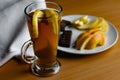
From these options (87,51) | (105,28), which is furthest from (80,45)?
(105,28)

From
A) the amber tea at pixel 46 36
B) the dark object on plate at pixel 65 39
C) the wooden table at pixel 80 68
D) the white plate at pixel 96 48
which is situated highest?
the amber tea at pixel 46 36

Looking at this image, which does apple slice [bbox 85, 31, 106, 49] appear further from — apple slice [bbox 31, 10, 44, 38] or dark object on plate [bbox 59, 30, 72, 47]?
apple slice [bbox 31, 10, 44, 38]

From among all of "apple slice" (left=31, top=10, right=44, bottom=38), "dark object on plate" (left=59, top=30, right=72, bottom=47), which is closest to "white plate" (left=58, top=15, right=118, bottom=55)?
"dark object on plate" (left=59, top=30, right=72, bottom=47)

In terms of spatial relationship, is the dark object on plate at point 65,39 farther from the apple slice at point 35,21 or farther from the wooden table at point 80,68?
the apple slice at point 35,21

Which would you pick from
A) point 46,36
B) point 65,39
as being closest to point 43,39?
point 46,36

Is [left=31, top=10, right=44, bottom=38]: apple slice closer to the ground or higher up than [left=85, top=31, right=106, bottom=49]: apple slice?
higher up

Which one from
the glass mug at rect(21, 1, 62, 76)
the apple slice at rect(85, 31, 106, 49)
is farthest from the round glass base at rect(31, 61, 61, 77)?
the apple slice at rect(85, 31, 106, 49)

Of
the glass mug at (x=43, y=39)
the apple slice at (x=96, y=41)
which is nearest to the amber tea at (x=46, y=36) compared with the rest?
the glass mug at (x=43, y=39)

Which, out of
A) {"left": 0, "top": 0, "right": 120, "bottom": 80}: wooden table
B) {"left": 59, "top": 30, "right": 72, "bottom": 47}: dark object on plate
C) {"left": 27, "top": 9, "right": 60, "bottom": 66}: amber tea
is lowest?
{"left": 0, "top": 0, "right": 120, "bottom": 80}: wooden table

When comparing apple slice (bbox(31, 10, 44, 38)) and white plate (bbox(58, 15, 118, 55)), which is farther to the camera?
white plate (bbox(58, 15, 118, 55))

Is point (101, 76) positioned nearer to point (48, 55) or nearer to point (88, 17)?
point (48, 55)
